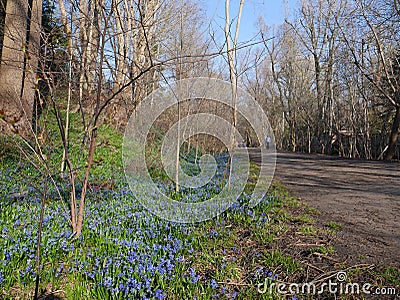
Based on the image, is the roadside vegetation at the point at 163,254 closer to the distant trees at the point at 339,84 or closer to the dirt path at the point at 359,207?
the dirt path at the point at 359,207

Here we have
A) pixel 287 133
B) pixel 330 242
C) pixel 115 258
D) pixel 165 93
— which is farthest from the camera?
pixel 287 133

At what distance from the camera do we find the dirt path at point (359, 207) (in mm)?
3207

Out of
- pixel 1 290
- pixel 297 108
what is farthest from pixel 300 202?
pixel 297 108

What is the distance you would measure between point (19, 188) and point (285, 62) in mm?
23872

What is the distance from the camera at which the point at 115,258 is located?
2.91 m

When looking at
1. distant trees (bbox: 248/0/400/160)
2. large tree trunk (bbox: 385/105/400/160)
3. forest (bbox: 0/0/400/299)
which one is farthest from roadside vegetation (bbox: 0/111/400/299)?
large tree trunk (bbox: 385/105/400/160)

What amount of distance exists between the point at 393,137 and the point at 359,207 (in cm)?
1079

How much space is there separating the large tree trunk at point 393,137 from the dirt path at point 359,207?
6.13 meters

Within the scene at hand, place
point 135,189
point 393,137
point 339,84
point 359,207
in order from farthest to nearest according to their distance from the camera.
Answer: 1. point 339,84
2. point 393,137
3. point 135,189
4. point 359,207

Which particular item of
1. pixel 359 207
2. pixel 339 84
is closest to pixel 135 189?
pixel 359 207

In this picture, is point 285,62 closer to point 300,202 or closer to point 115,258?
point 300,202

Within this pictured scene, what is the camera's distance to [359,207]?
16.3 feet

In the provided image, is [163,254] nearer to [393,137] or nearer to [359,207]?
[359,207]

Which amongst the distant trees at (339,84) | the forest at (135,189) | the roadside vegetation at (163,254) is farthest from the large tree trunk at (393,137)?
the roadside vegetation at (163,254)
